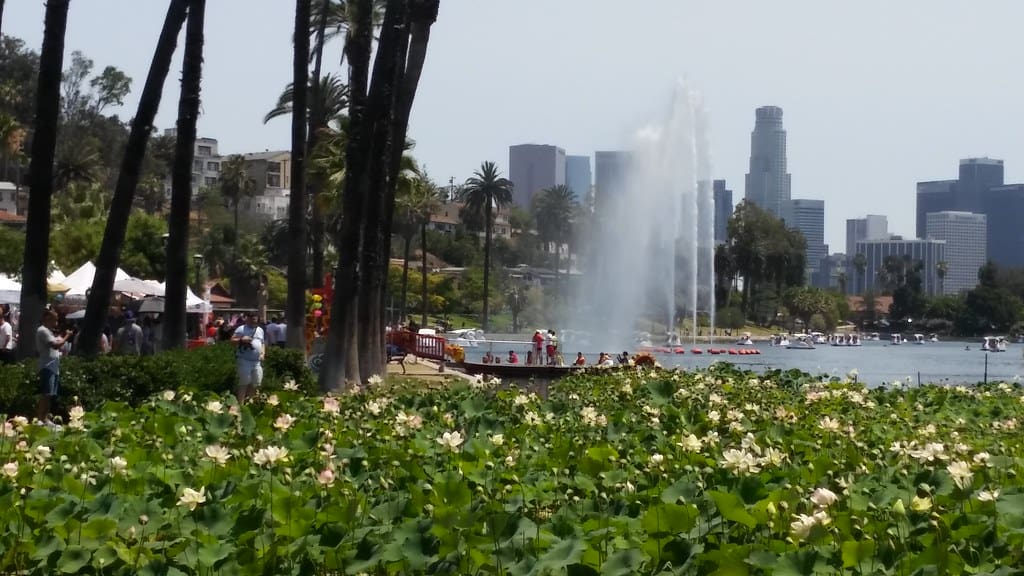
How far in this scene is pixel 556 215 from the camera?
149 m

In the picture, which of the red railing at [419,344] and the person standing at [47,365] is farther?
the red railing at [419,344]

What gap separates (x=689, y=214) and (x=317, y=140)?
87.6 ft

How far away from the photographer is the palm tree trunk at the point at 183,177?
924 inches

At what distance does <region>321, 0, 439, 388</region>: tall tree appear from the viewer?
82.6 ft

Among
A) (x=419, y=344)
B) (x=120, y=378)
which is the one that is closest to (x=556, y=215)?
(x=419, y=344)

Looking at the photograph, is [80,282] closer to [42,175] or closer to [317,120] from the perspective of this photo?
[317,120]

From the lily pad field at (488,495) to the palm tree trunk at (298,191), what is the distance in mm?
17426

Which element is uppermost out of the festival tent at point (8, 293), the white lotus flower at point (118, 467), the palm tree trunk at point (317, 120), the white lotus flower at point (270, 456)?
the palm tree trunk at point (317, 120)

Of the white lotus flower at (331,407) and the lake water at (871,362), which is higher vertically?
the white lotus flower at (331,407)

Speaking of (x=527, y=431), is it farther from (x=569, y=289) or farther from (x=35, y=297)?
(x=569, y=289)

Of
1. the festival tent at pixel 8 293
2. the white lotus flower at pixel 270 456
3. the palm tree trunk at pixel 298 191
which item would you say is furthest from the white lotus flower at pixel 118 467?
the festival tent at pixel 8 293

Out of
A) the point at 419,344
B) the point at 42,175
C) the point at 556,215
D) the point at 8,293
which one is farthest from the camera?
the point at 556,215

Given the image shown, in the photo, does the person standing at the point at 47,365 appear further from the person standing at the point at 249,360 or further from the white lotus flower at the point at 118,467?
the white lotus flower at the point at 118,467

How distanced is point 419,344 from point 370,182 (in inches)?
901
